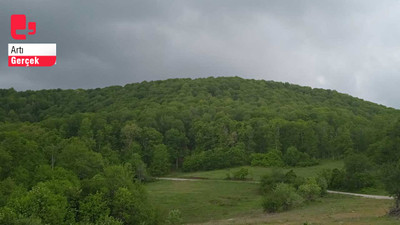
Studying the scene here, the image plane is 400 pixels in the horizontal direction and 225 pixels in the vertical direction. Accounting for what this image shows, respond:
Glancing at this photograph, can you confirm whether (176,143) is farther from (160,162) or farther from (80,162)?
(80,162)

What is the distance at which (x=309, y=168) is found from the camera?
344ft

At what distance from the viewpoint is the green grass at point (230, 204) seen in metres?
49.6

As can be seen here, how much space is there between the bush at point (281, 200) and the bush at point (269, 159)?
167 feet

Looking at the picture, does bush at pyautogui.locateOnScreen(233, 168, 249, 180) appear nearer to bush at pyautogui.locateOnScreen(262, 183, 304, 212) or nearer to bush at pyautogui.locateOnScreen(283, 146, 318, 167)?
bush at pyautogui.locateOnScreen(283, 146, 318, 167)

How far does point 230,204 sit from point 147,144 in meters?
70.7

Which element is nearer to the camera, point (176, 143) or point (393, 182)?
point (393, 182)

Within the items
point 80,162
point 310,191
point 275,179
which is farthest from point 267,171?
point 80,162

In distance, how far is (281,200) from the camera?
5928cm

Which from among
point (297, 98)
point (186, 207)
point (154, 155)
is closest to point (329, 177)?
point (186, 207)

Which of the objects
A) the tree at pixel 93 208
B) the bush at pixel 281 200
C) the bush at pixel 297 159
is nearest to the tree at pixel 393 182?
the bush at pixel 281 200

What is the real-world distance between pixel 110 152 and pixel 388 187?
9589 centimetres

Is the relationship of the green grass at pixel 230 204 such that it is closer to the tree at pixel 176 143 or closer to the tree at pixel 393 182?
the tree at pixel 393 182

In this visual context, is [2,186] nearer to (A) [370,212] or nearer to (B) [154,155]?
(A) [370,212]

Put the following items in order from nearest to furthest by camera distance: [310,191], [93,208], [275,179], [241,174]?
[93,208] < [310,191] < [275,179] < [241,174]
